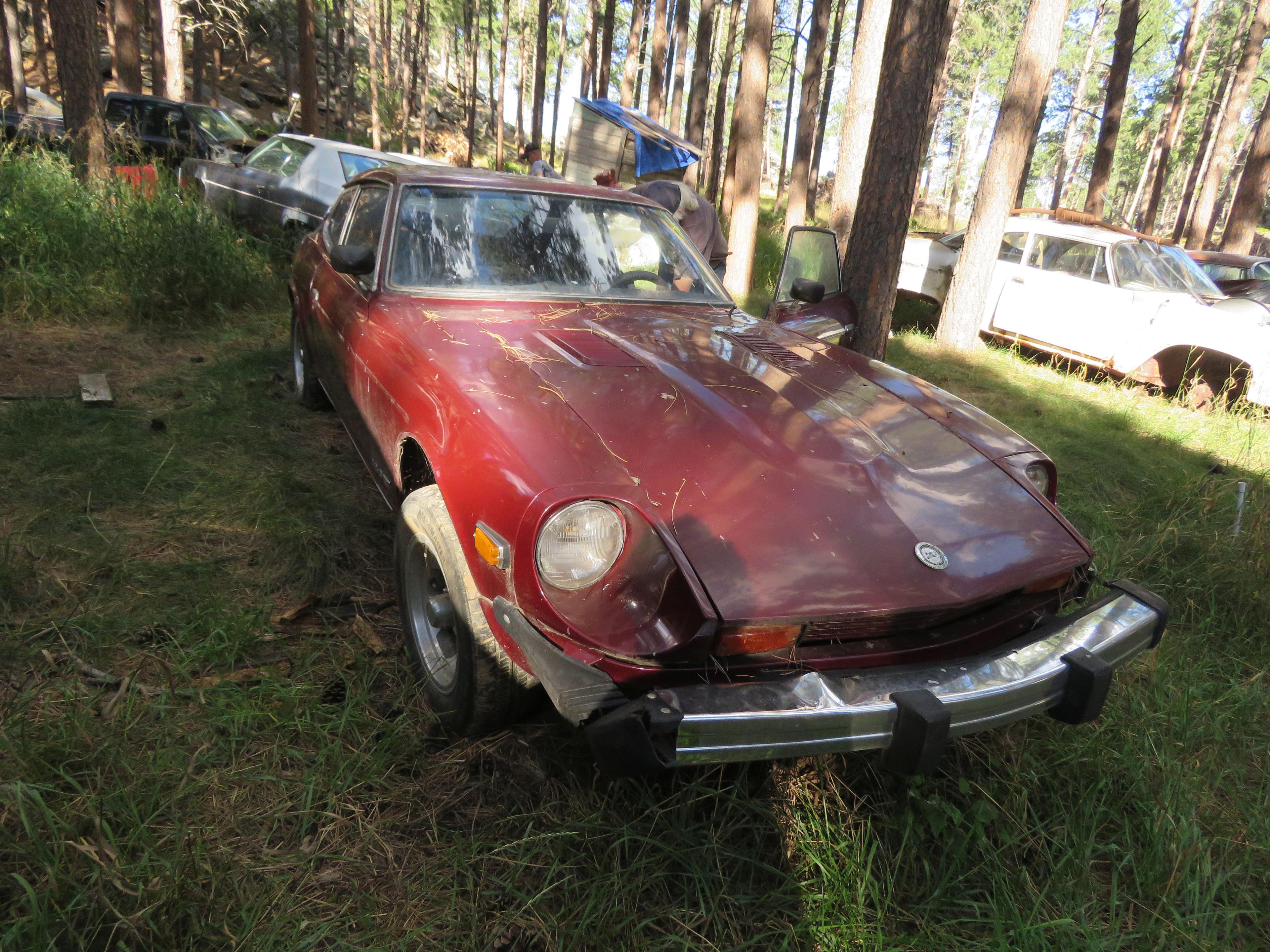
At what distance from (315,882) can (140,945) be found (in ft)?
1.13

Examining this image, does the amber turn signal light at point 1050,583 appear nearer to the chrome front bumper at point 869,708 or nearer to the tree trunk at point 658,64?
the chrome front bumper at point 869,708

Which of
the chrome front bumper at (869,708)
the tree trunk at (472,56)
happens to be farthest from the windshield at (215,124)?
the tree trunk at (472,56)

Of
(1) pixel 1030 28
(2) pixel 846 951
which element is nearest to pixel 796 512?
(2) pixel 846 951

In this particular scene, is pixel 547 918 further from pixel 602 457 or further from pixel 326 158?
pixel 326 158

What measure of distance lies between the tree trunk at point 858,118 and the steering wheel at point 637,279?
6.52 meters

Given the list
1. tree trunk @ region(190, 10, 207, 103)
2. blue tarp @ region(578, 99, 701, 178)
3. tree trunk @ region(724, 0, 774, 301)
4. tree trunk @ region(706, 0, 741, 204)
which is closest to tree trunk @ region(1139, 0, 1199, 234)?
tree trunk @ region(706, 0, 741, 204)

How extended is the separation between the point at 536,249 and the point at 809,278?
178 centimetres

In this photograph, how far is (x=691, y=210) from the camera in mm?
7109

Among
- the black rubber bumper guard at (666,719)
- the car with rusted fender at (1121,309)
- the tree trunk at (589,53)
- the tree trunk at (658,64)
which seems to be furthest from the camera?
the tree trunk at (589,53)

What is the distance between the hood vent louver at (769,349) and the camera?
2.84m

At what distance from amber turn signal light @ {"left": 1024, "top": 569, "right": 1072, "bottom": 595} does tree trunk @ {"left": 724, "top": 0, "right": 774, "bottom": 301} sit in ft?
26.0

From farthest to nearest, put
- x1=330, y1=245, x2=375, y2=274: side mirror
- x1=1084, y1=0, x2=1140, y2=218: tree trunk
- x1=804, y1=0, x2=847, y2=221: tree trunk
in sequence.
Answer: x1=804, y1=0, x2=847, y2=221: tree trunk → x1=1084, y1=0, x2=1140, y2=218: tree trunk → x1=330, y1=245, x2=375, y2=274: side mirror

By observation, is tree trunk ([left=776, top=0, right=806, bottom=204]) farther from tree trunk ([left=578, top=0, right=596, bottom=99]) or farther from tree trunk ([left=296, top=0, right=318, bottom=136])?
tree trunk ([left=296, top=0, right=318, bottom=136])

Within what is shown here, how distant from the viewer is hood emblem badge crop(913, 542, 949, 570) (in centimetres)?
188
